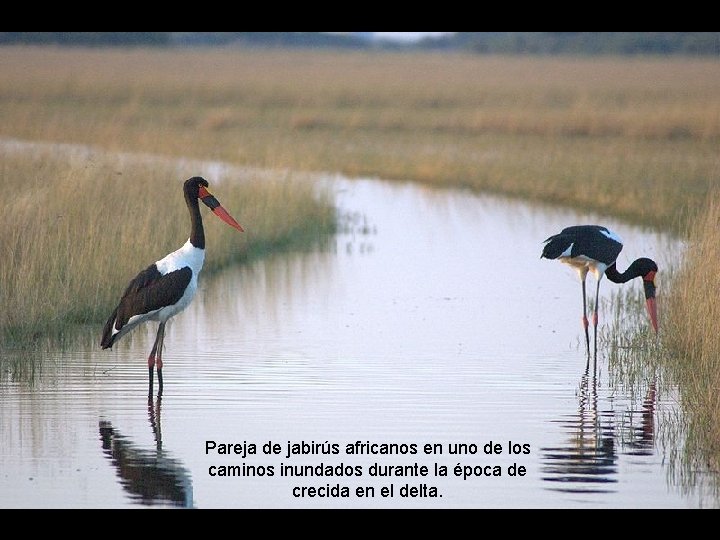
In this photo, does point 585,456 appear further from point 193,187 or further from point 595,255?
point 595,255

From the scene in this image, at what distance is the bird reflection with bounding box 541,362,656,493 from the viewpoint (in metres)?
6.66

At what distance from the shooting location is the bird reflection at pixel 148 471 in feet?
21.0

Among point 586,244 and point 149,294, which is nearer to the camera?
point 149,294

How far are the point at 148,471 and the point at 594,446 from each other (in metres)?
2.27

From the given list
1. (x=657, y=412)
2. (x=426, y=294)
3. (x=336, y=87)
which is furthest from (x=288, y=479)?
(x=336, y=87)

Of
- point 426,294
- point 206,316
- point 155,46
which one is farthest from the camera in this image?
point 155,46

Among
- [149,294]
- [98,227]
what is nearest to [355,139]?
[98,227]

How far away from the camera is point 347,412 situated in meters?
8.02

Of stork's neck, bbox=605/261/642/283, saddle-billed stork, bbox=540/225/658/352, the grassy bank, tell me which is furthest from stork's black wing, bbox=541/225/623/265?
the grassy bank

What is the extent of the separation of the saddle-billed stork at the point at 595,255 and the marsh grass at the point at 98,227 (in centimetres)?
364

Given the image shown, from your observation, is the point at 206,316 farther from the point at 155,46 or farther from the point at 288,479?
the point at 155,46

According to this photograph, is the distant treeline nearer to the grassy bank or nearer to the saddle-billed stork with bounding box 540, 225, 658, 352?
the grassy bank

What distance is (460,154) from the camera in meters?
31.2

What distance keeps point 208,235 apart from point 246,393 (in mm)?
6361
